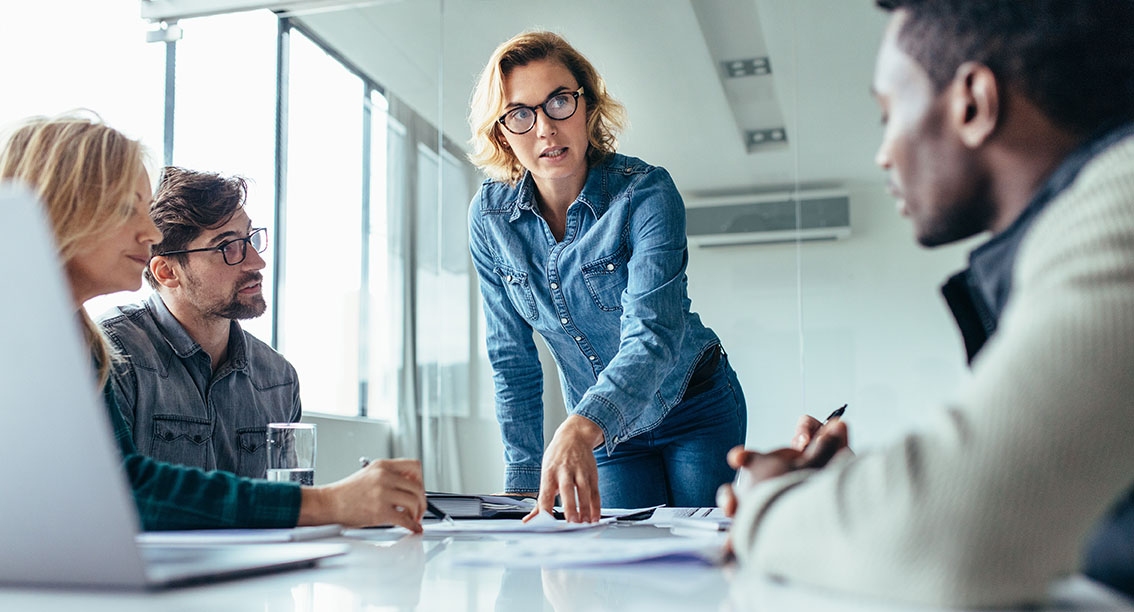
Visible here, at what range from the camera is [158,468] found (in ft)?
3.39

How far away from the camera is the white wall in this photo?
137 inches

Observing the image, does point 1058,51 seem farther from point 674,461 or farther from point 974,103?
point 674,461

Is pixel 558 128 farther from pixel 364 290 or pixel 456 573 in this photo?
pixel 364 290

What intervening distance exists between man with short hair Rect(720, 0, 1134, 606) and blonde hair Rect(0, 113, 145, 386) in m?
0.99

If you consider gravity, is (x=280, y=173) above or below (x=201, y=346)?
above

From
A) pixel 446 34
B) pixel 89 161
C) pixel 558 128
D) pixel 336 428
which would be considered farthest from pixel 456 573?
pixel 446 34

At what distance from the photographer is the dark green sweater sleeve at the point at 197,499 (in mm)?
1029

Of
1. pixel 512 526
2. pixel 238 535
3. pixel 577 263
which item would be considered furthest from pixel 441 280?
pixel 238 535

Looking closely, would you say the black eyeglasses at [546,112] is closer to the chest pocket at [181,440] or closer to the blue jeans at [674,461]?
the blue jeans at [674,461]

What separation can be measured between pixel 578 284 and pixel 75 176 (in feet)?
2.85

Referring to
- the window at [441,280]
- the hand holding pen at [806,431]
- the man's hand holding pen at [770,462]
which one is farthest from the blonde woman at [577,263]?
the window at [441,280]

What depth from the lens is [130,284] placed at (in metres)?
1.33

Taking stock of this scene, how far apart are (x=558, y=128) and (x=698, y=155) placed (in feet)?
7.07

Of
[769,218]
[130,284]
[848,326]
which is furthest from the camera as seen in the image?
[769,218]
